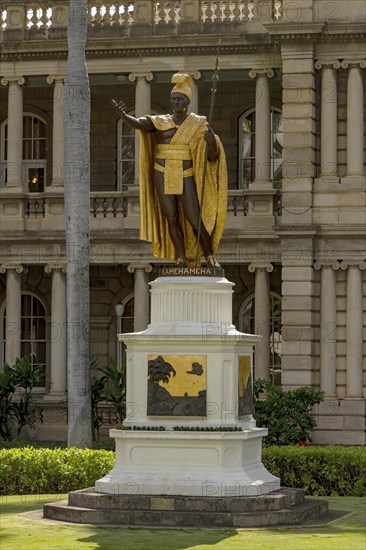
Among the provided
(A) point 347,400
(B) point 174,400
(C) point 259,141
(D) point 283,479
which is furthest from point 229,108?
(B) point 174,400

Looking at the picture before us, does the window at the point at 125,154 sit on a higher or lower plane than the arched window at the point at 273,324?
higher

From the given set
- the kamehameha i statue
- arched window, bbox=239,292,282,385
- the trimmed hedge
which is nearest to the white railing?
arched window, bbox=239,292,282,385

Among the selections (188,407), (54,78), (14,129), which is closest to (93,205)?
(14,129)

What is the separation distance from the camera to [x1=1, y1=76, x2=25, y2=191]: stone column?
3809 centimetres

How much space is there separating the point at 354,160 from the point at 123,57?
227 inches

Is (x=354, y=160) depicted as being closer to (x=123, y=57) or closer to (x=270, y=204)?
(x=270, y=204)

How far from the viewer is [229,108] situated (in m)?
39.6

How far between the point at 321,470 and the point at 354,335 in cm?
1226

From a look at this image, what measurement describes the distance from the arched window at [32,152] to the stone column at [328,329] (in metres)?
8.24

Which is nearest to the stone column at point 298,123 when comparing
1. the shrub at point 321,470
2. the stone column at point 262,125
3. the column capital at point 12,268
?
the stone column at point 262,125

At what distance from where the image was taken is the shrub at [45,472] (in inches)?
868

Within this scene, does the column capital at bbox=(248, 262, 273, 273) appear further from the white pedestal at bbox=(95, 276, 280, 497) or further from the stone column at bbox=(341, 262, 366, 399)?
the white pedestal at bbox=(95, 276, 280, 497)

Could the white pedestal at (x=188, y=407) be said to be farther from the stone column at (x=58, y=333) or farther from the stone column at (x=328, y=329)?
the stone column at (x=58, y=333)

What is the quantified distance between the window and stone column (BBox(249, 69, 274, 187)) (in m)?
4.31
